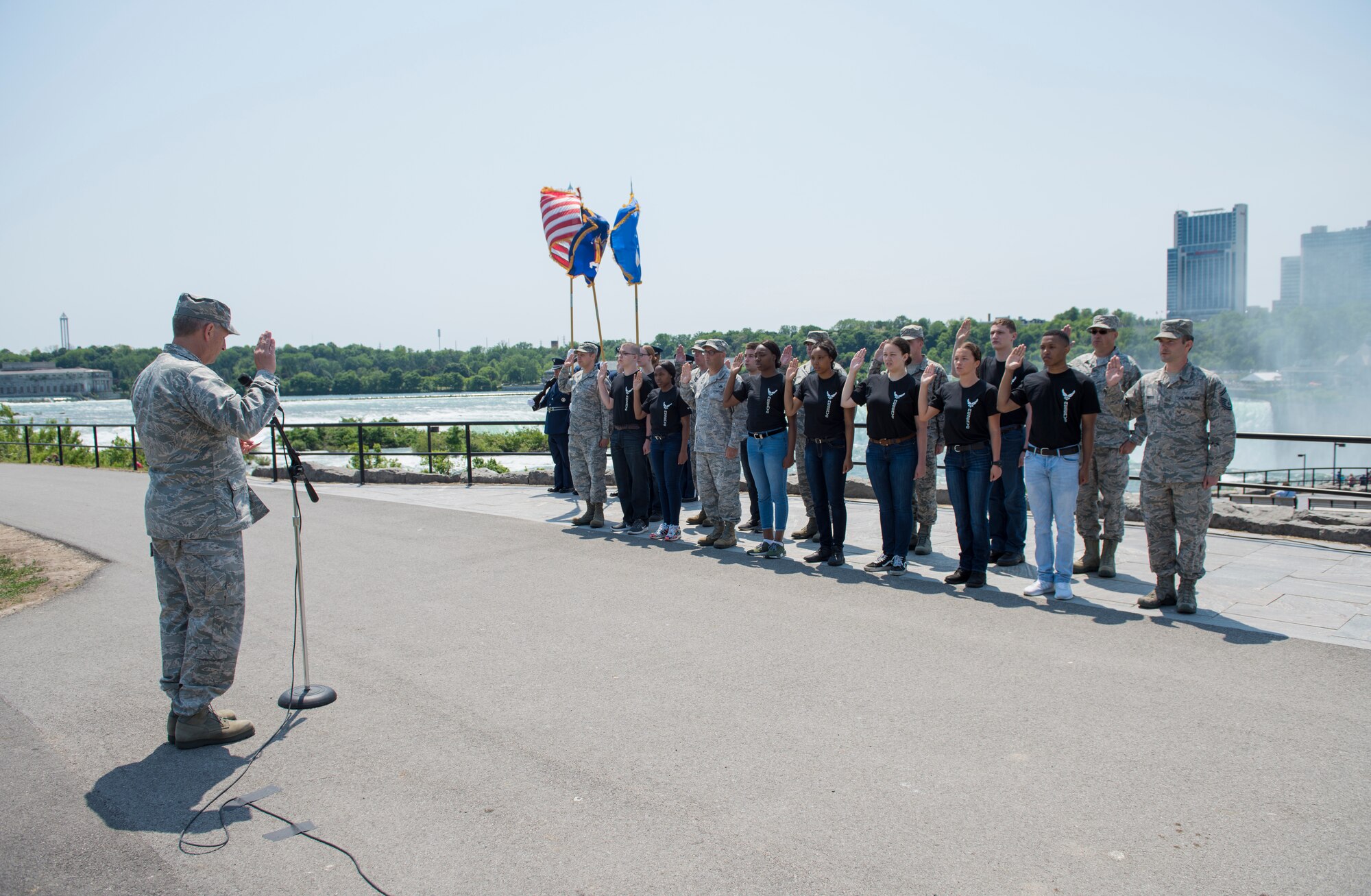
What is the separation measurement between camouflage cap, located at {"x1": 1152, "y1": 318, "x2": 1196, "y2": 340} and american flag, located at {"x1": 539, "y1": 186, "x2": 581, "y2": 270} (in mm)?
9089

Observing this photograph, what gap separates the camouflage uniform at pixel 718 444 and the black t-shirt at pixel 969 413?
2165 millimetres

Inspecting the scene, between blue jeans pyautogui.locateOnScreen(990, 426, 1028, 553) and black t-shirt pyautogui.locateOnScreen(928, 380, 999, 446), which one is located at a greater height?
black t-shirt pyautogui.locateOnScreen(928, 380, 999, 446)

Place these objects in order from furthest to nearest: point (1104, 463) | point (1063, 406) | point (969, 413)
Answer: point (1104, 463)
point (969, 413)
point (1063, 406)

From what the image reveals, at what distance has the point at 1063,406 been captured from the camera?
652 cm

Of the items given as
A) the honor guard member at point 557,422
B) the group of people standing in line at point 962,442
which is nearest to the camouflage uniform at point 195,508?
the group of people standing in line at point 962,442

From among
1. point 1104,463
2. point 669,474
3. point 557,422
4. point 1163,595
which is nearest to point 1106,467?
point 1104,463

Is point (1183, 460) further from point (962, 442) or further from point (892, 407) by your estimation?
point (892, 407)

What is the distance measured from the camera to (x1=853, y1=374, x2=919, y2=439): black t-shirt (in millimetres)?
7258

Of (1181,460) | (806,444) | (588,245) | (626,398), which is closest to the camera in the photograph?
(1181,460)

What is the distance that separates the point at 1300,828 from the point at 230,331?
16.6 feet

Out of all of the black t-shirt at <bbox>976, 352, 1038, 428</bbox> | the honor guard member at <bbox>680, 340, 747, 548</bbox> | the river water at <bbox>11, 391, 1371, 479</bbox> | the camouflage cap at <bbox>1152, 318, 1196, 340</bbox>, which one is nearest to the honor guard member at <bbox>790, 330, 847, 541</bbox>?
the honor guard member at <bbox>680, 340, 747, 548</bbox>

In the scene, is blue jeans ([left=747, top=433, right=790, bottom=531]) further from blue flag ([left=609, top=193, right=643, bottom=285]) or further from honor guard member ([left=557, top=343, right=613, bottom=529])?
blue flag ([left=609, top=193, right=643, bottom=285])

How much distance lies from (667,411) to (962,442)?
3.27 metres

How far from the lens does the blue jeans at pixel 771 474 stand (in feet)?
27.0
